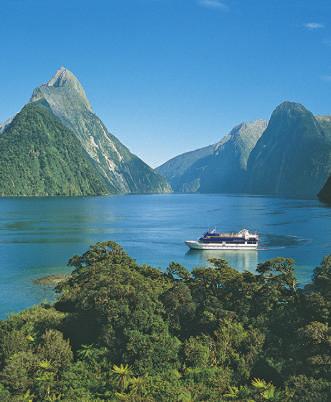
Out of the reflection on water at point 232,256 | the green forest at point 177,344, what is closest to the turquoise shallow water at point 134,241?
the reflection on water at point 232,256

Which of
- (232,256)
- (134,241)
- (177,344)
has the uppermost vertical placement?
(177,344)

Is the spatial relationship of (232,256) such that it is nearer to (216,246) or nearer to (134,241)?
(216,246)

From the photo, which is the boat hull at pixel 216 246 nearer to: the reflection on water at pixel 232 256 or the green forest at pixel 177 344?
the reflection on water at pixel 232 256

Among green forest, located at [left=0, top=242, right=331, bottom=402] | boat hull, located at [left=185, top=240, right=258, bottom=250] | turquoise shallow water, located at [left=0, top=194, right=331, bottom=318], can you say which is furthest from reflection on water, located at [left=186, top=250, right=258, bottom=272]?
green forest, located at [left=0, top=242, right=331, bottom=402]

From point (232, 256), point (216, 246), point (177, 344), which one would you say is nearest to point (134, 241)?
point (216, 246)

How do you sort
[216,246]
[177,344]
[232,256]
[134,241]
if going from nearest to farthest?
[177,344] → [232,256] → [216,246] → [134,241]
